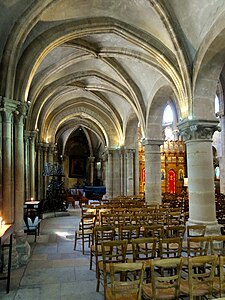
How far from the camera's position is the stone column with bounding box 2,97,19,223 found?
6176mm

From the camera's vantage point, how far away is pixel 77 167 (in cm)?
3750

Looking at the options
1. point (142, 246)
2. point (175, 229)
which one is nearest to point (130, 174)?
point (142, 246)

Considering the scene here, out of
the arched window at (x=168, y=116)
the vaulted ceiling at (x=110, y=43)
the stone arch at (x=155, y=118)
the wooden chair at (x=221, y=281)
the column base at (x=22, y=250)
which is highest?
the arched window at (x=168, y=116)

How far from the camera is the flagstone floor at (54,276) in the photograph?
441 cm

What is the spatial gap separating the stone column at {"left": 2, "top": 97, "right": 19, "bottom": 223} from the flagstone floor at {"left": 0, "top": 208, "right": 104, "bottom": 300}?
134cm

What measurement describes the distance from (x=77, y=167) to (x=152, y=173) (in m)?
25.2

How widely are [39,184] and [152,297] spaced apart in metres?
13.8

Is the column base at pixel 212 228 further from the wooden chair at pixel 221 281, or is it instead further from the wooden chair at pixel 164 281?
the wooden chair at pixel 164 281

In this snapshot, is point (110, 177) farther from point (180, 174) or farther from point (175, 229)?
point (175, 229)

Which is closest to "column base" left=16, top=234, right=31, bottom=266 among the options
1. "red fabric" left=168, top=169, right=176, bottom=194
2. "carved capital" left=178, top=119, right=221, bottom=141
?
"carved capital" left=178, top=119, right=221, bottom=141

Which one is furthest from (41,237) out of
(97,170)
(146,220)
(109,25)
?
(97,170)

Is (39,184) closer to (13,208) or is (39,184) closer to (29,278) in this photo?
(13,208)

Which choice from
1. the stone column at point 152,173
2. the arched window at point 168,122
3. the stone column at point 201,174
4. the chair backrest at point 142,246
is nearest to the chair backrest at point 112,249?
the chair backrest at point 142,246

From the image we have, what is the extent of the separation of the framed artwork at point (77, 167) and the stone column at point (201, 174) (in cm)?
2986
